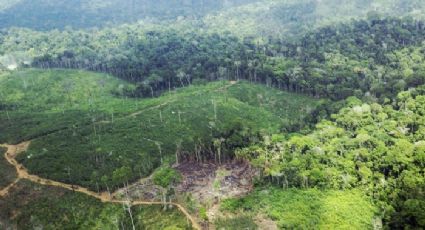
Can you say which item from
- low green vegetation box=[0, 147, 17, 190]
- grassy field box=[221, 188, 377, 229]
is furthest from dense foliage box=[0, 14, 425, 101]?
low green vegetation box=[0, 147, 17, 190]

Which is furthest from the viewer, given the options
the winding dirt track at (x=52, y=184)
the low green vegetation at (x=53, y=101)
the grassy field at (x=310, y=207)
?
the low green vegetation at (x=53, y=101)

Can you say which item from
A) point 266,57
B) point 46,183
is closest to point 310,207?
point 46,183

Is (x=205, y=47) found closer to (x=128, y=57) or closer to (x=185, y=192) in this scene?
(x=128, y=57)

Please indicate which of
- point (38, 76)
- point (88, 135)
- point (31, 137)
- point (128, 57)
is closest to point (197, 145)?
point (88, 135)

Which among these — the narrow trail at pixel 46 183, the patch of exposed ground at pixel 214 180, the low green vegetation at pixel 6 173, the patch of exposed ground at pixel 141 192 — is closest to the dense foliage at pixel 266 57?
the narrow trail at pixel 46 183

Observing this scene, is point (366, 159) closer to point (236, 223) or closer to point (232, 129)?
point (232, 129)

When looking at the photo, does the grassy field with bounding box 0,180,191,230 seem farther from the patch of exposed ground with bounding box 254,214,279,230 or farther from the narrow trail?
the patch of exposed ground with bounding box 254,214,279,230

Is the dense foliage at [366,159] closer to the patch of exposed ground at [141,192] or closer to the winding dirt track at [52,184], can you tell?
the winding dirt track at [52,184]
